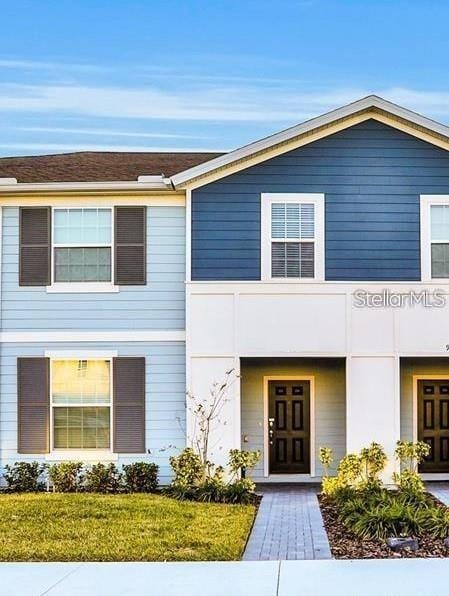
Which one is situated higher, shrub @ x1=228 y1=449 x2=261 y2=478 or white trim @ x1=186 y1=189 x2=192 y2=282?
white trim @ x1=186 y1=189 x2=192 y2=282

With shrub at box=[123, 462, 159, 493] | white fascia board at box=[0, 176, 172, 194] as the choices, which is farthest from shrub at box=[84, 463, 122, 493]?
white fascia board at box=[0, 176, 172, 194]

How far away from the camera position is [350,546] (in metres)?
9.84

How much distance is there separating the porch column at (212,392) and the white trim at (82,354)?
5.23 ft

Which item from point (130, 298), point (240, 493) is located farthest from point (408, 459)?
point (130, 298)

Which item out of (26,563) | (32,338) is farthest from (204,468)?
(26,563)

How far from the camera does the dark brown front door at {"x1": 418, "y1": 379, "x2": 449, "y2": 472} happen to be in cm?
1670

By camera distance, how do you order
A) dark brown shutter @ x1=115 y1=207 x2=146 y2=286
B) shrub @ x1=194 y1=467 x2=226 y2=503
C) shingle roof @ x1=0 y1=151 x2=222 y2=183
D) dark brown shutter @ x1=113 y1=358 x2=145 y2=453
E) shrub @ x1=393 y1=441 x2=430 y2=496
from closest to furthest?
shrub @ x1=194 y1=467 x2=226 y2=503
shrub @ x1=393 y1=441 x2=430 y2=496
dark brown shutter @ x1=113 y1=358 x2=145 y2=453
dark brown shutter @ x1=115 y1=207 x2=146 y2=286
shingle roof @ x1=0 y1=151 x2=222 y2=183

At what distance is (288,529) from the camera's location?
11242mm

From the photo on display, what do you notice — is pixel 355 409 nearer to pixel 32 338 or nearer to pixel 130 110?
pixel 32 338

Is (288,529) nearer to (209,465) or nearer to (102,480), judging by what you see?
(209,465)

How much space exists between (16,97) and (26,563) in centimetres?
1780

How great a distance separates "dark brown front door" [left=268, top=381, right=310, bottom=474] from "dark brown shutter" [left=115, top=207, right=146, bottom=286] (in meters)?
3.80

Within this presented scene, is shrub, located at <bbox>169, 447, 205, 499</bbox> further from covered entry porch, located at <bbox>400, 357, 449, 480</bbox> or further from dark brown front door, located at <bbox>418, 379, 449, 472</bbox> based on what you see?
dark brown front door, located at <bbox>418, 379, 449, 472</bbox>

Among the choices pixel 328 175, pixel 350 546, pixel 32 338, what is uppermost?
pixel 328 175
